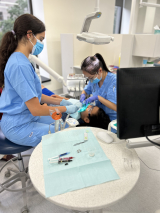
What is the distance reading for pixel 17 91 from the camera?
107 centimetres

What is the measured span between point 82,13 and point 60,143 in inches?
127

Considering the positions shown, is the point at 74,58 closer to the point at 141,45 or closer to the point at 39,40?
the point at 141,45

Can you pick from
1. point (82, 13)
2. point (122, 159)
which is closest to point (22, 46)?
point (122, 159)

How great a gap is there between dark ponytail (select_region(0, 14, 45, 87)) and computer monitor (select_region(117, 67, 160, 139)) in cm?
82

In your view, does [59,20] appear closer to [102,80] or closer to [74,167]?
[102,80]

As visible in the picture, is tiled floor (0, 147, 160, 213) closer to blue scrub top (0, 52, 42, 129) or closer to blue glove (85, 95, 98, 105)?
blue scrub top (0, 52, 42, 129)

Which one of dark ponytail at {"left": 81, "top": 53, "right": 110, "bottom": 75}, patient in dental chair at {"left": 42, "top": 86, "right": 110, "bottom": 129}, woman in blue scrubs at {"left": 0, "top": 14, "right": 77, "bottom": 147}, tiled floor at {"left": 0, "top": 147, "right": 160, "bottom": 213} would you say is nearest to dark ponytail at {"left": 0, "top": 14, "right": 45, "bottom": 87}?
woman in blue scrubs at {"left": 0, "top": 14, "right": 77, "bottom": 147}

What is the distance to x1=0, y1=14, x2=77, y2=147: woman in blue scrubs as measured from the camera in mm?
1058

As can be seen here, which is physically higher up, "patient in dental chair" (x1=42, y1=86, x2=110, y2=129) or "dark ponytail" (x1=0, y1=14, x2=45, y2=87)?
"dark ponytail" (x1=0, y1=14, x2=45, y2=87)

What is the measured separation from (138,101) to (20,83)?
0.77m

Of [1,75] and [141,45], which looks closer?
[1,75]

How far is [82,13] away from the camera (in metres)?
3.29

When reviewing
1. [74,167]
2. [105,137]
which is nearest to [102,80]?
[105,137]

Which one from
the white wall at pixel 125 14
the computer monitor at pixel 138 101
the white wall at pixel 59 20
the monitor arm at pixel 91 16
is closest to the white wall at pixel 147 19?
the white wall at pixel 125 14
